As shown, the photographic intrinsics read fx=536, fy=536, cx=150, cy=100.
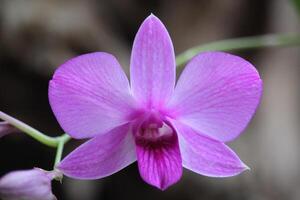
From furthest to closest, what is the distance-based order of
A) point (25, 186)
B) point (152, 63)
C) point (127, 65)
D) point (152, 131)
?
1. point (127, 65)
2. point (152, 131)
3. point (152, 63)
4. point (25, 186)

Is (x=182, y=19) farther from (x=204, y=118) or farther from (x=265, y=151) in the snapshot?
(x=204, y=118)

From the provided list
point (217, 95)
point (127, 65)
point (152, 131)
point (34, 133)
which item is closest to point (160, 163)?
point (152, 131)

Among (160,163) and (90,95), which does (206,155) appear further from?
(90,95)


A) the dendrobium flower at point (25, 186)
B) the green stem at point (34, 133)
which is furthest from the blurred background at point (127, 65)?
the dendrobium flower at point (25, 186)

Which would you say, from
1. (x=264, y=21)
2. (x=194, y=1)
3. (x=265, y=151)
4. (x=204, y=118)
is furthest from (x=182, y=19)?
(x=204, y=118)

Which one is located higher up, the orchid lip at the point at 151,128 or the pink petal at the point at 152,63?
the pink petal at the point at 152,63

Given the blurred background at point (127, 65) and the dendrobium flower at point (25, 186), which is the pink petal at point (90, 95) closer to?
the dendrobium flower at point (25, 186)

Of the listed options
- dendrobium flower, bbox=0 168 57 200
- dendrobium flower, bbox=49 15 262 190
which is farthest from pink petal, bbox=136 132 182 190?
dendrobium flower, bbox=0 168 57 200
